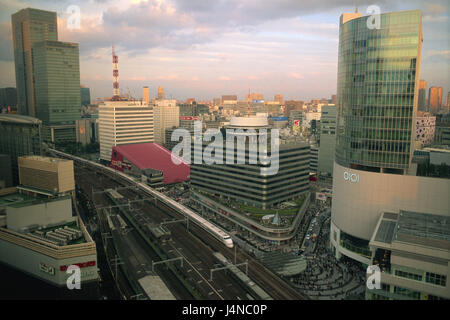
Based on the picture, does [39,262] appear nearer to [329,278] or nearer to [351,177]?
[329,278]

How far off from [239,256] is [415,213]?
2284 cm

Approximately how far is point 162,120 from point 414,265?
457 ft

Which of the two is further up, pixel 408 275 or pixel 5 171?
pixel 5 171

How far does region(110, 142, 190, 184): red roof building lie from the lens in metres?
93.8

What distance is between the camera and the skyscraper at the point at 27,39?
149 m

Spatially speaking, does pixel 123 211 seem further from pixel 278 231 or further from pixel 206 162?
pixel 278 231

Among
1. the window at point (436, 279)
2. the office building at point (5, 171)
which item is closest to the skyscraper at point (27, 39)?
the office building at point (5, 171)

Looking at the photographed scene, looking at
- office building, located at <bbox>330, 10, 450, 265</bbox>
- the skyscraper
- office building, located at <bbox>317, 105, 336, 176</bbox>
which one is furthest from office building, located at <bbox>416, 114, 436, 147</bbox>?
the skyscraper

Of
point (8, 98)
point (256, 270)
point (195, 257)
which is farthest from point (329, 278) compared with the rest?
point (8, 98)

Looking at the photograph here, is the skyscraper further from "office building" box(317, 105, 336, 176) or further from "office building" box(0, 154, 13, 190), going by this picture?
"office building" box(317, 105, 336, 176)

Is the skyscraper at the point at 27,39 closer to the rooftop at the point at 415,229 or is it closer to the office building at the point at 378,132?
the office building at the point at 378,132

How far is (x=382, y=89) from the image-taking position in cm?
4541
